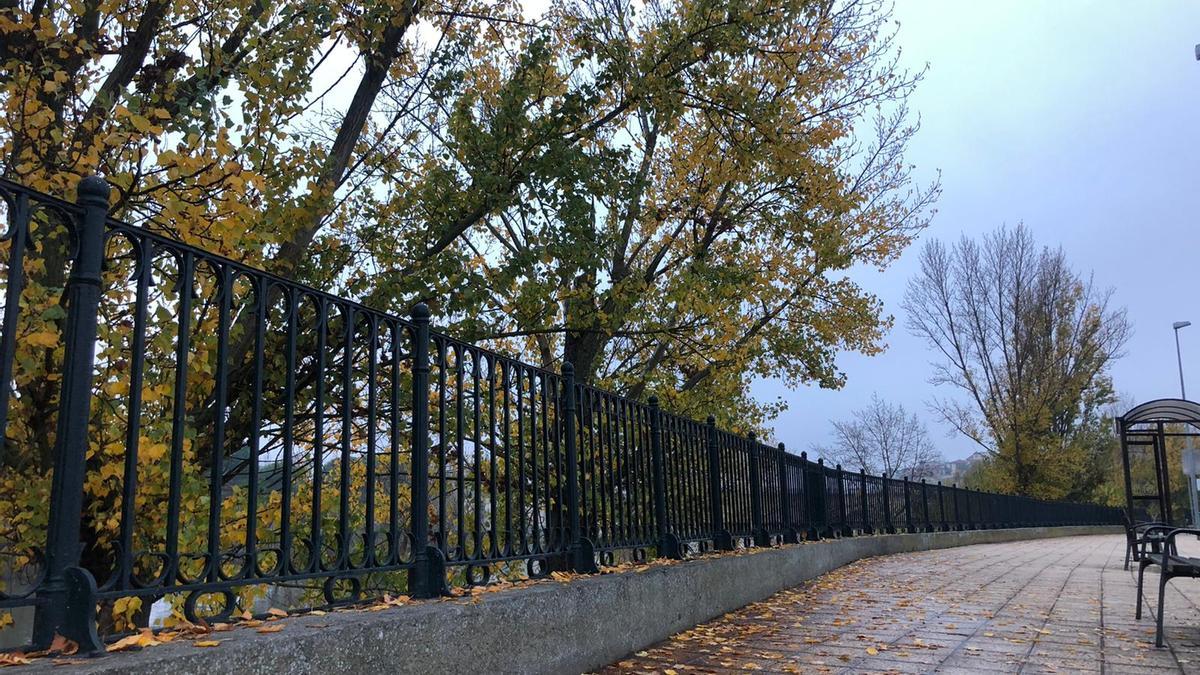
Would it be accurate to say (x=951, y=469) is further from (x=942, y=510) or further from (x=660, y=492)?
(x=660, y=492)

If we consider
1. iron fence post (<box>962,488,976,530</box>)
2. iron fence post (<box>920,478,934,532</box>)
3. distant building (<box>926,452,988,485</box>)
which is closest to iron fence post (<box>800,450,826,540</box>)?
iron fence post (<box>920,478,934,532</box>)

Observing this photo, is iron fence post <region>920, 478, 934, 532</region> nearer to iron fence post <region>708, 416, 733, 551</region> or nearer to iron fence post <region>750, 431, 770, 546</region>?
iron fence post <region>750, 431, 770, 546</region>

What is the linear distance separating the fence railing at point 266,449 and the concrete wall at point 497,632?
233 mm

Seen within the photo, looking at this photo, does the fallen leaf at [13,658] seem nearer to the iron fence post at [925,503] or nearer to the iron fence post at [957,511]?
the iron fence post at [925,503]

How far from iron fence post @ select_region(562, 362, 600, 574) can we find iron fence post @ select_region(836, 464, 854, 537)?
28.4 ft

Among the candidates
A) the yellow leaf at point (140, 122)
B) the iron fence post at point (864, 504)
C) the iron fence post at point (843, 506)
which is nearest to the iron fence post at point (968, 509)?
the iron fence post at point (864, 504)

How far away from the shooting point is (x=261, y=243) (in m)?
5.86

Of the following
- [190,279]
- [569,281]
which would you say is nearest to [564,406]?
[190,279]

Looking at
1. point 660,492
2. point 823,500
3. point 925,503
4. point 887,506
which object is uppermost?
point 660,492

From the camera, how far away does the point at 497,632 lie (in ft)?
11.7

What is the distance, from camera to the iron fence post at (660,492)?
245 inches

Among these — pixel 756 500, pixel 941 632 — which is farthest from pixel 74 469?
pixel 756 500

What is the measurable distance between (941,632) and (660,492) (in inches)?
85.1

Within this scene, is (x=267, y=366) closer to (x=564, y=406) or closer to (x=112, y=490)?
(x=112, y=490)
